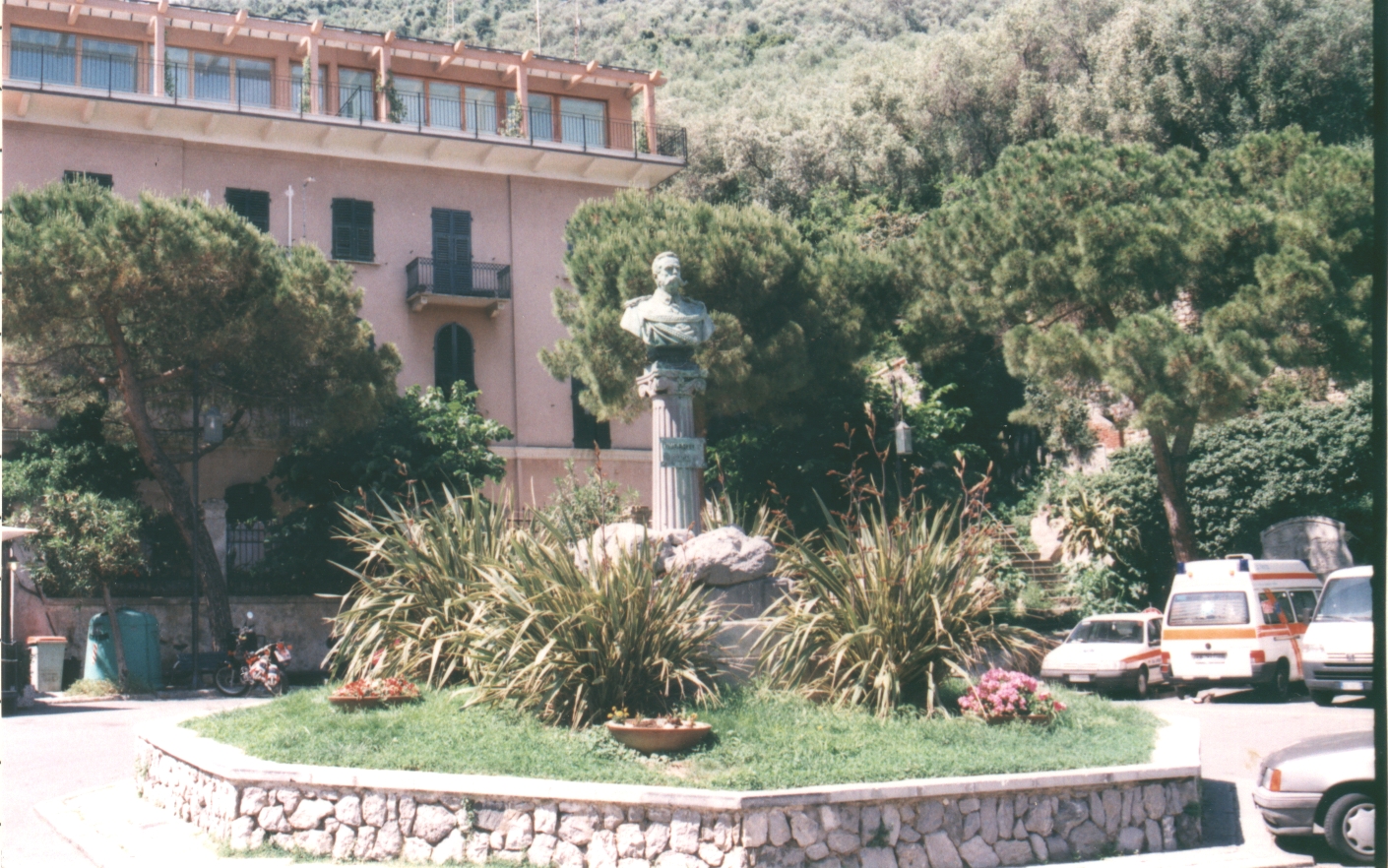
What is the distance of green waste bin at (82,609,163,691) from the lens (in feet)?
A: 65.0

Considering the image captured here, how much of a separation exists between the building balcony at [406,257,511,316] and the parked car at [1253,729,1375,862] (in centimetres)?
2304

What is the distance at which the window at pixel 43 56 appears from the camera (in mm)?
26078

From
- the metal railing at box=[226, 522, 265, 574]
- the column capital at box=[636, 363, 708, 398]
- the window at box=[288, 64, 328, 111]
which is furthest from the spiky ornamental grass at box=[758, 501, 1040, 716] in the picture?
the window at box=[288, 64, 328, 111]

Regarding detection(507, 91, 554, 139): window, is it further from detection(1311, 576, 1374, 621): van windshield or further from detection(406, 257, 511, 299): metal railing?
detection(1311, 576, 1374, 621): van windshield

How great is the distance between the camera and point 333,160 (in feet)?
94.0

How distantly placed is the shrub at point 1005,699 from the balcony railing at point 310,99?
74.6 feet

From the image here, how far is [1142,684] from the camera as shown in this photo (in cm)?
1897

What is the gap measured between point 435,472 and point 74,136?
36.1ft

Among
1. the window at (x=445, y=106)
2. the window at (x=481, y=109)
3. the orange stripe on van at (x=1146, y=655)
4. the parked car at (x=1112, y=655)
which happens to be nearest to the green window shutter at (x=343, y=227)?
the window at (x=445, y=106)

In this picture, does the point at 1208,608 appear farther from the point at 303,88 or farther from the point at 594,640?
the point at 303,88

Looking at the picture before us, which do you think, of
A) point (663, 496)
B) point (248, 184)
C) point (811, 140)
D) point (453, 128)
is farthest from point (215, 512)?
point (811, 140)

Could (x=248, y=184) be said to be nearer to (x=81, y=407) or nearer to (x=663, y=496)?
(x=81, y=407)

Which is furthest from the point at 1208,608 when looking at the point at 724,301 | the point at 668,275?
the point at 724,301

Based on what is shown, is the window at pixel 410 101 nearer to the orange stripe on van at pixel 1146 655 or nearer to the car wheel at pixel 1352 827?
the orange stripe on van at pixel 1146 655
